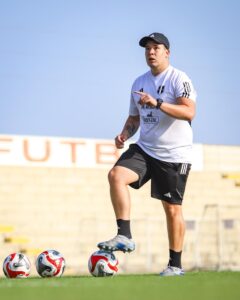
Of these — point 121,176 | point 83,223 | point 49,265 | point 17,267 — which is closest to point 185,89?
point 121,176

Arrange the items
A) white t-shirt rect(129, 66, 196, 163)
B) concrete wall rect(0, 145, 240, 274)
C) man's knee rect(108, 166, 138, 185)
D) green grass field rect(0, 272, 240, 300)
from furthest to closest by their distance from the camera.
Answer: concrete wall rect(0, 145, 240, 274) → white t-shirt rect(129, 66, 196, 163) → man's knee rect(108, 166, 138, 185) → green grass field rect(0, 272, 240, 300)

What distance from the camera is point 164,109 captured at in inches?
257

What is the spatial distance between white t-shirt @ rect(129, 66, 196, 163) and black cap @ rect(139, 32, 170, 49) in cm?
24

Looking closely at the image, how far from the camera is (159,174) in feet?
22.7

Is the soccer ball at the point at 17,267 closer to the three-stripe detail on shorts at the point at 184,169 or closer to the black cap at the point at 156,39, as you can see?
the three-stripe detail on shorts at the point at 184,169

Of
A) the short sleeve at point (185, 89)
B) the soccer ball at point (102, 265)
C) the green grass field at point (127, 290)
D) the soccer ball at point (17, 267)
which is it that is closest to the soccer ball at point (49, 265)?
the soccer ball at point (17, 267)

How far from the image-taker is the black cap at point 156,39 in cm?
691

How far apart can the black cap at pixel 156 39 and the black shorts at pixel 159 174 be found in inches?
38.4

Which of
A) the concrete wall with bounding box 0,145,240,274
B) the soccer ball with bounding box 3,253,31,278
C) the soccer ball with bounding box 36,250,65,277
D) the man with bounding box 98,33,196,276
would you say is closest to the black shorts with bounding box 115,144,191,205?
the man with bounding box 98,33,196,276

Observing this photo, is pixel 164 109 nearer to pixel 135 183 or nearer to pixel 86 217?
pixel 135 183

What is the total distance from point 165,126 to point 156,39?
77 centimetres

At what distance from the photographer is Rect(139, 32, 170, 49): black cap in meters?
6.91

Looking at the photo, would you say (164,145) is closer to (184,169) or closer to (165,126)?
(165,126)

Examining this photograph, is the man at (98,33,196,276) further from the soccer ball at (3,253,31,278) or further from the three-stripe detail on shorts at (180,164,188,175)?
the soccer ball at (3,253,31,278)
